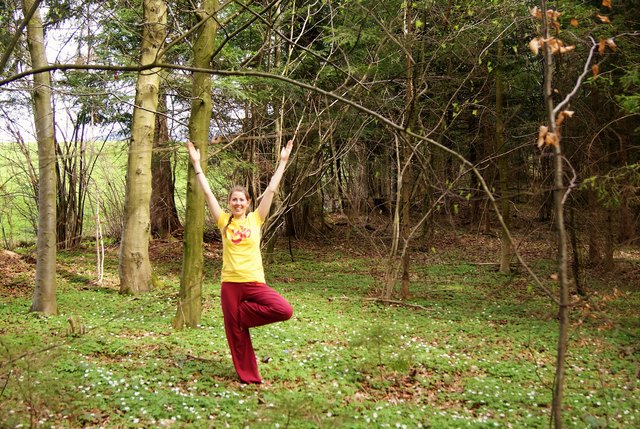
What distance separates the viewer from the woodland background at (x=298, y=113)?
7.62 meters

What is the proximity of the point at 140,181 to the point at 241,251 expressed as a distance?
18.7ft

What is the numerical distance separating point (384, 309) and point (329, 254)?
307 inches

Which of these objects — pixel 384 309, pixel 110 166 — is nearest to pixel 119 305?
pixel 384 309

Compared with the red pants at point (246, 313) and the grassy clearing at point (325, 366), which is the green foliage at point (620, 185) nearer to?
the grassy clearing at point (325, 366)

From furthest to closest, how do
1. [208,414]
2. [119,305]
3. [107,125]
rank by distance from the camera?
[107,125] < [119,305] < [208,414]

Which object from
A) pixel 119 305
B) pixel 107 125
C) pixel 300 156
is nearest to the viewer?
pixel 119 305

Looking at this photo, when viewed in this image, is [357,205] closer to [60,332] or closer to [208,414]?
[60,332]

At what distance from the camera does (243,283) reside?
5.39 meters

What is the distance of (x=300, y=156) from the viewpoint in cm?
1405

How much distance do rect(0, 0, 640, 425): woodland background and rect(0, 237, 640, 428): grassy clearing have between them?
0.88 m

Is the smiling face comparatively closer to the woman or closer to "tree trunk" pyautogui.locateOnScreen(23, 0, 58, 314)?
the woman

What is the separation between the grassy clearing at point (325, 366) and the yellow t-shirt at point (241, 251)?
109cm

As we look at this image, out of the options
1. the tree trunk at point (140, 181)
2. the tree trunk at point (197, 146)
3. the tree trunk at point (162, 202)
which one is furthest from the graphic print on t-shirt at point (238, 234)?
the tree trunk at point (162, 202)

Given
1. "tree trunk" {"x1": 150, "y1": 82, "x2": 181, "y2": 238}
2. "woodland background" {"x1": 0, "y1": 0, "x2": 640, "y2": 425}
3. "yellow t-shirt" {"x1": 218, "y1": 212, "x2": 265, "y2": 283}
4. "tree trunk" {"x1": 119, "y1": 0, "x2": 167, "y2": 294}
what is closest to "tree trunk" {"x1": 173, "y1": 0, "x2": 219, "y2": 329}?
"woodland background" {"x1": 0, "y1": 0, "x2": 640, "y2": 425}
